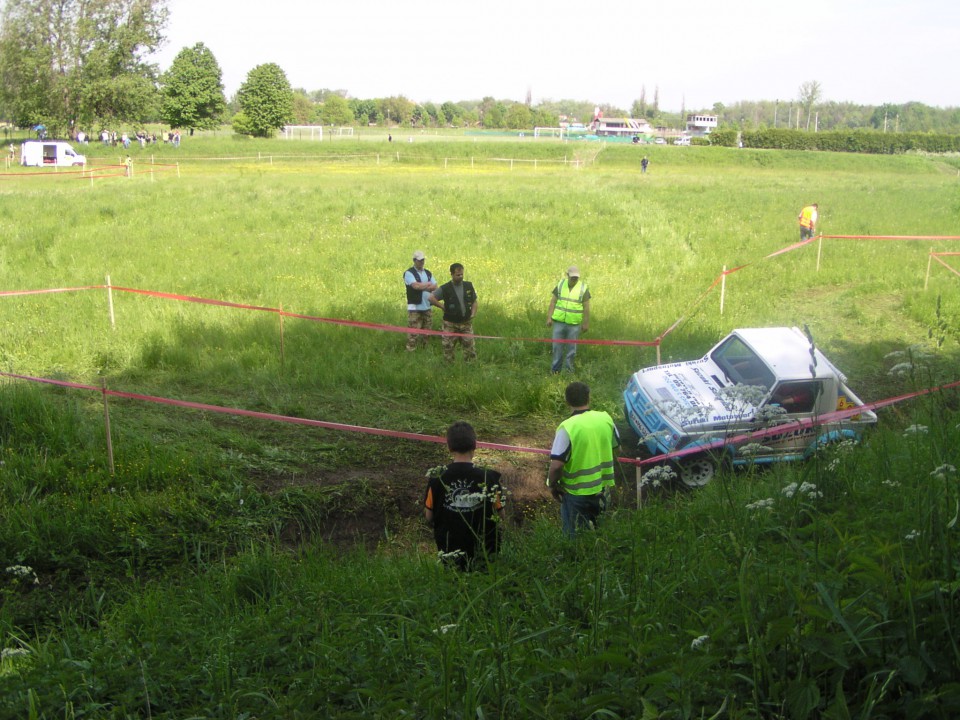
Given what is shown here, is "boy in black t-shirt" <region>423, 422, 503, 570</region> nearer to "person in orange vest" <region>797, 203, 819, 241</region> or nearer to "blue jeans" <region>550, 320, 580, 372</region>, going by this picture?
"blue jeans" <region>550, 320, 580, 372</region>

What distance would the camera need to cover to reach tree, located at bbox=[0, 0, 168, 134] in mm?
66125

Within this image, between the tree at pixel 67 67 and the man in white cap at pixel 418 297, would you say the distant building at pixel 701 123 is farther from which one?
the man in white cap at pixel 418 297

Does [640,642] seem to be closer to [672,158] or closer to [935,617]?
[935,617]

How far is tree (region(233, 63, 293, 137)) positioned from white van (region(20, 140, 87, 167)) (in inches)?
1393

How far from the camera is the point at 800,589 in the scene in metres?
2.97

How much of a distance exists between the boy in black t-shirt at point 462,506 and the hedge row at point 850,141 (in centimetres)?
9232

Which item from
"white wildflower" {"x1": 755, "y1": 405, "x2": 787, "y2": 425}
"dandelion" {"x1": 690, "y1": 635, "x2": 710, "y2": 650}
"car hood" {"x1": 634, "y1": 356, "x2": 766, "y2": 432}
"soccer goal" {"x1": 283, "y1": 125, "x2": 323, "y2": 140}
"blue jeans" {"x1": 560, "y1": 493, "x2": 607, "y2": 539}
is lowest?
"blue jeans" {"x1": 560, "y1": 493, "x2": 607, "y2": 539}

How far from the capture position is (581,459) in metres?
6.07

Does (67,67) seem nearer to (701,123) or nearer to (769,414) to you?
(769,414)

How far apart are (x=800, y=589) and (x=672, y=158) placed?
7588cm

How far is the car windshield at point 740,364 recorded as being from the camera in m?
9.33

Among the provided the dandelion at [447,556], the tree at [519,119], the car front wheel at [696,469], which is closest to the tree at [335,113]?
the tree at [519,119]

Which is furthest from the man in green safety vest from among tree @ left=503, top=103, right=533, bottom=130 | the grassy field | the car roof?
tree @ left=503, top=103, right=533, bottom=130

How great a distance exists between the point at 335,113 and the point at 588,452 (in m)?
145
